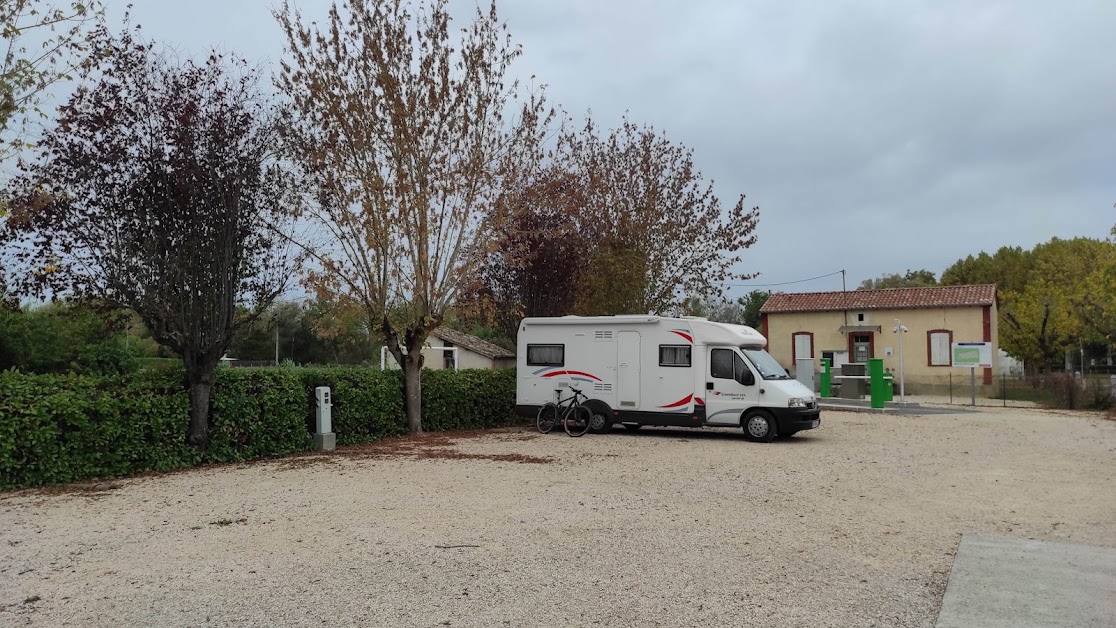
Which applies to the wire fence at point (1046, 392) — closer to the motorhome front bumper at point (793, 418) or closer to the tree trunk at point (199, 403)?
the motorhome front bumper at point (793, 418)

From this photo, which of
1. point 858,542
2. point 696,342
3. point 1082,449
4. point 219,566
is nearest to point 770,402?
point 696,342

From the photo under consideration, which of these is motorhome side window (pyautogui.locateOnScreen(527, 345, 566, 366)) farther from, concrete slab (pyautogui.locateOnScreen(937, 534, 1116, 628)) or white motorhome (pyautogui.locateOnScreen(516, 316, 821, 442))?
concrete slab (pyautogui.locateOnScreen(937, 534, 1116, 628))

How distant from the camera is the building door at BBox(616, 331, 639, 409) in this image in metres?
16.1

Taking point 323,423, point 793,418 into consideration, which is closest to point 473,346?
point 323,423

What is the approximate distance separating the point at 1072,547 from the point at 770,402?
8.46 meters

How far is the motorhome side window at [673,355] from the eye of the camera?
51.3ft

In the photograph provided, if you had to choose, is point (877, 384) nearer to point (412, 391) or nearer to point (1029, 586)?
point (412, 391)

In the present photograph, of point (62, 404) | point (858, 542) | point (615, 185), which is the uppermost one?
point (615, 185)

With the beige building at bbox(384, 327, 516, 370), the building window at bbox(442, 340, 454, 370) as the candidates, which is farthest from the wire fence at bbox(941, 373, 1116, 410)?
the building window at bbox(442, 340, 454, 370)

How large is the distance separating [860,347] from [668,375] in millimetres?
24243

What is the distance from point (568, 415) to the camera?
16.4m

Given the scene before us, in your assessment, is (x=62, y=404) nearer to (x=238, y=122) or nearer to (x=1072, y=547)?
(x=238, y=122)

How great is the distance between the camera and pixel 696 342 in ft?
51.1

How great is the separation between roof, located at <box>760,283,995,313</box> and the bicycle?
2389 cm
